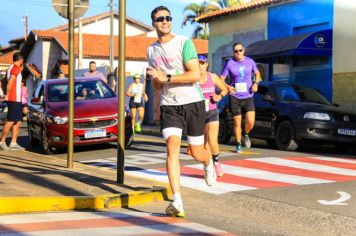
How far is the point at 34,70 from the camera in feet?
172

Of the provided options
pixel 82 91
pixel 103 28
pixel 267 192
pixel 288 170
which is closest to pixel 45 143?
pixel 82 91

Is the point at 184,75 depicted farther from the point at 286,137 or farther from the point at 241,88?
the point at 286,137

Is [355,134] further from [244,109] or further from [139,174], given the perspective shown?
[139,174]

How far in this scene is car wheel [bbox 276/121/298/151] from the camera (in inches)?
474

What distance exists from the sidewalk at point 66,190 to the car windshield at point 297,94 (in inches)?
225

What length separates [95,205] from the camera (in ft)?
19.5

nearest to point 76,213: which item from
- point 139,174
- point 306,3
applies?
point 139,174

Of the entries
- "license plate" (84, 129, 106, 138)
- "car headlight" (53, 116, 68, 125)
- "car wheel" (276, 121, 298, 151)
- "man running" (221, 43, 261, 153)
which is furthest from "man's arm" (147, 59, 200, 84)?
"car wheel" (276, 121, 298, 151)

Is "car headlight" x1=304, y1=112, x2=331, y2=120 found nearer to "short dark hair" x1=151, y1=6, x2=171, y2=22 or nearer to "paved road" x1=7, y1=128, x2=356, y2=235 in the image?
"paved road" x1=7, y1=128, x2=356, y2=235

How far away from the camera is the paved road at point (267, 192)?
542cm

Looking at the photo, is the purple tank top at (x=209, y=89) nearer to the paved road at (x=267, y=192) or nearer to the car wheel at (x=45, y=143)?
the paved road at (x=267, y=192)

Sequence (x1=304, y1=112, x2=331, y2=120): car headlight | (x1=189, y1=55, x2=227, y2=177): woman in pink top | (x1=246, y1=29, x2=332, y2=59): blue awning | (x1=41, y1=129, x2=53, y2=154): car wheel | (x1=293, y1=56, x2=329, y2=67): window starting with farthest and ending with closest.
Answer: (x1=293, y1=56, x2=329, y2=67): window, (x1=246, y1=29, x2=332, y2=59): blue awning, (x1=41, y1=129, x2=53, y2=154): car wheel, (x1=304, y1=112, x2=331, y2=120): car headlight, (x1=189, y1=55, x2=227, y2=177): woman in pink top

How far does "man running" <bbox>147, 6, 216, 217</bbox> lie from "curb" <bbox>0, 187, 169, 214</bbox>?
0.83 m

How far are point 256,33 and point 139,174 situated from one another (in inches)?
570
